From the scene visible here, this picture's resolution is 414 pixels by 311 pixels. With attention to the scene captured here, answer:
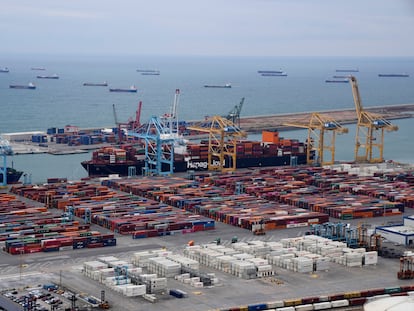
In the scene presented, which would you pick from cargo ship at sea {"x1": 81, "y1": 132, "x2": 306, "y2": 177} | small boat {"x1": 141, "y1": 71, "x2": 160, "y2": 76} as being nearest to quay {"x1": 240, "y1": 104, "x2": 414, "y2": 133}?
cargo ship at sea {"x1": 81, "y1": 132, "x2": 306, "y2": 177}

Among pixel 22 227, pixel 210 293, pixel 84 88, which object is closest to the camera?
pixel 210 293

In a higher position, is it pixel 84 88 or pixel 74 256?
Result: pixel 84 88

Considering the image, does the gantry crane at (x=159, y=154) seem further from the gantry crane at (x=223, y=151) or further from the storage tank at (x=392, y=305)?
the storage tank at (x=392, y=305)

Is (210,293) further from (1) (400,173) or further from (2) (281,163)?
(2) (281,163)

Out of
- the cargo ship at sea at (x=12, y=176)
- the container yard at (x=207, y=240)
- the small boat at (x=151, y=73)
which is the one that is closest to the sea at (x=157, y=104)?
the cargo ship at sea at (x=12, y=176)

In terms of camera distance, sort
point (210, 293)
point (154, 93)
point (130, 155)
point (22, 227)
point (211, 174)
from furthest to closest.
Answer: point (154, 93) < point (130, 155) < point (211, 174) < point (22, 227) < point (210, 293)

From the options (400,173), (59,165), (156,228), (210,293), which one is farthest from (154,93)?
(210,293)

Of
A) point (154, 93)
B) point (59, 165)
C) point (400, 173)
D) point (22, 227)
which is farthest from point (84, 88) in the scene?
point (22, 227)

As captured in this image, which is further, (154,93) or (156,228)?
(154,93)
